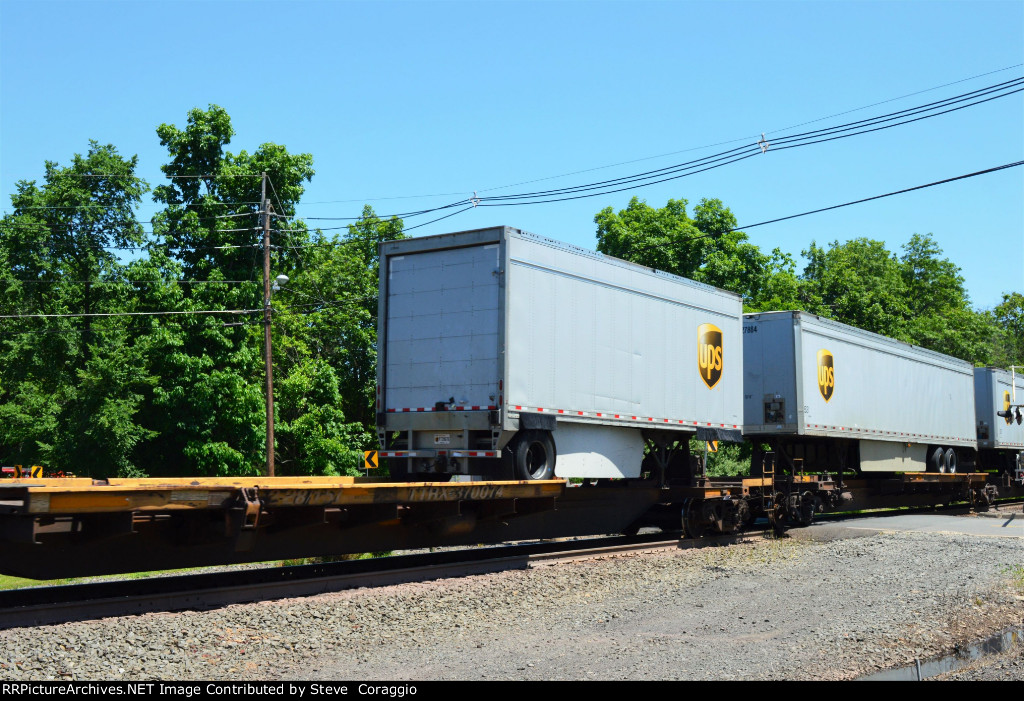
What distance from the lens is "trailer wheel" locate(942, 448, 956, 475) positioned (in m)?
25.7

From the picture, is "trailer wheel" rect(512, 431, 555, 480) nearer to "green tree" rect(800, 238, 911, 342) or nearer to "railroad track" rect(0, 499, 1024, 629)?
"railroad track" rect(0, 499, 1024, 629)

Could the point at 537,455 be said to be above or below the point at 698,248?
below

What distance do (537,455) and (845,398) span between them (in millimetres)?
9901

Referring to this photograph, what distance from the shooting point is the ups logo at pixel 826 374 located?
18.9 m

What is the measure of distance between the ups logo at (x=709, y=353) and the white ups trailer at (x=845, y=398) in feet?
8.73

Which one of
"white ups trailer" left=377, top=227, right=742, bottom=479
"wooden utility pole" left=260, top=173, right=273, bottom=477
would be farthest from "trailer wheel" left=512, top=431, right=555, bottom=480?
"wooden utility pole" left=260, top=173, right=273, bottom=477

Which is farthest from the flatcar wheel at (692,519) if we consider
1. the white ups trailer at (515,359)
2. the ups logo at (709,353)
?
the ups logo at (709,353)

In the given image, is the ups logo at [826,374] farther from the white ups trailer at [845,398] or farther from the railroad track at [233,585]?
the railroad track at [233,585]

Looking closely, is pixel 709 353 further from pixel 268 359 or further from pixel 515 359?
pixel 268 359

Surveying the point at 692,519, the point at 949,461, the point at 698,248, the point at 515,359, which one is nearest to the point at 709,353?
the point at 692,519

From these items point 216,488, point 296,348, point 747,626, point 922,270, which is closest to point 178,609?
point 216,488

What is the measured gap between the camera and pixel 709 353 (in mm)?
16047

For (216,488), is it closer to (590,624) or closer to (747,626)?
(590,624)

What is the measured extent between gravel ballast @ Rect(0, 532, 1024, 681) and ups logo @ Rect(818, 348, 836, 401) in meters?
6.85
